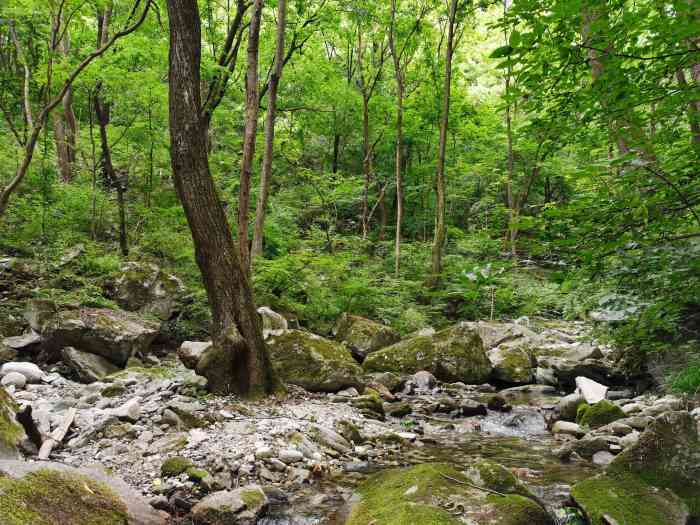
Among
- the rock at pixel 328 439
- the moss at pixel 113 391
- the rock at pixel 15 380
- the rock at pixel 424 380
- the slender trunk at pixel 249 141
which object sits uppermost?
the slender trunk at pixel 249 141

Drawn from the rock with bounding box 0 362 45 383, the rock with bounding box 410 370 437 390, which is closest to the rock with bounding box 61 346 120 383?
the rock with bounding box 0 362 45 383

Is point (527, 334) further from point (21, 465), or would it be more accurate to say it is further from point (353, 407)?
point (21, 465)

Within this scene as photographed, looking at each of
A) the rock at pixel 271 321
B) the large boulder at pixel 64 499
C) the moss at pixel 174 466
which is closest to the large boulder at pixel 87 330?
the rock at pixel 271 321

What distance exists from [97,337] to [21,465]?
5916mm

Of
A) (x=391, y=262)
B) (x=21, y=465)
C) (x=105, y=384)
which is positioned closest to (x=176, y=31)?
(x=105, y=384)

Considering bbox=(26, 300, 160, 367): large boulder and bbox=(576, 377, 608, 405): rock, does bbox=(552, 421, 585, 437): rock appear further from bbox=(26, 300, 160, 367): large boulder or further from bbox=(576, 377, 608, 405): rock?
bbox=(26, 300, 160, 367): large boulder

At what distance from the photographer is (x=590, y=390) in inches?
359

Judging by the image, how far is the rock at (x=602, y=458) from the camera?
589 centimetres

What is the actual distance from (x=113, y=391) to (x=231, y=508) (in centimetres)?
351

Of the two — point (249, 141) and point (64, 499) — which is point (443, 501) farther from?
point (249, 141)

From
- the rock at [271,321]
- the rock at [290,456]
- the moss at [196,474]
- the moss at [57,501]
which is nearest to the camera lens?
the moss at [57,501]

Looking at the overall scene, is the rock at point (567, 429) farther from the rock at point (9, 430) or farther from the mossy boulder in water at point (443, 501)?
the rock at point (9, 430)

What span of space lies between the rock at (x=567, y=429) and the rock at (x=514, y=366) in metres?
3.71

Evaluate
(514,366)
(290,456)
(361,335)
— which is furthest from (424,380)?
(290,456)
